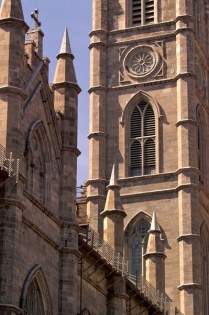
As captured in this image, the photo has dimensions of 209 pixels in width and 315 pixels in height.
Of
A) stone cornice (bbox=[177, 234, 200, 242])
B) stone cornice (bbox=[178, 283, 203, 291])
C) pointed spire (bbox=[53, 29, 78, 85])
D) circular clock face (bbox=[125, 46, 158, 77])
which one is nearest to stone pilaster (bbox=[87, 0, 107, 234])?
circular clock face (bbox=[125, 46, 158, 77])

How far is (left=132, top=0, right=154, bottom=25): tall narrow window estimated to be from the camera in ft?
251

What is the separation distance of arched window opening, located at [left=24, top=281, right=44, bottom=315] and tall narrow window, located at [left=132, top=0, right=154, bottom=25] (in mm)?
38702

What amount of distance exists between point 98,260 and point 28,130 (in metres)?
8.72

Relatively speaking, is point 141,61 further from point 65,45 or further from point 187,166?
point 65,45

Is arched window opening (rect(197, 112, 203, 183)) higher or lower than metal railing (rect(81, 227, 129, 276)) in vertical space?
higher

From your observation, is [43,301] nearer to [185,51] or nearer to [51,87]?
[51,87]

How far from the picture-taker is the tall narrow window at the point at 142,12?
7656 centimetres

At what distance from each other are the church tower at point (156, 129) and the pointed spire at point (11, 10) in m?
29.1

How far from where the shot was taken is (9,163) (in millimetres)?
38531

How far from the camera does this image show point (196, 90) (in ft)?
240

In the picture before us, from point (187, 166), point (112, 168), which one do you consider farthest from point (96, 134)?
point (187, 166)

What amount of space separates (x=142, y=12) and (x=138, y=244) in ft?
58.2

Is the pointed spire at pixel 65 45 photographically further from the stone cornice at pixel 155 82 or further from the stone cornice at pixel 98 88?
the stone cornice at pixel 98 88

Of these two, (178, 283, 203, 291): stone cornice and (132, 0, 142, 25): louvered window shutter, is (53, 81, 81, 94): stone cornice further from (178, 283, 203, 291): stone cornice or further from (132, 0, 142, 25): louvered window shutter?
(132, 0, 142, 25): louvered window shutter
